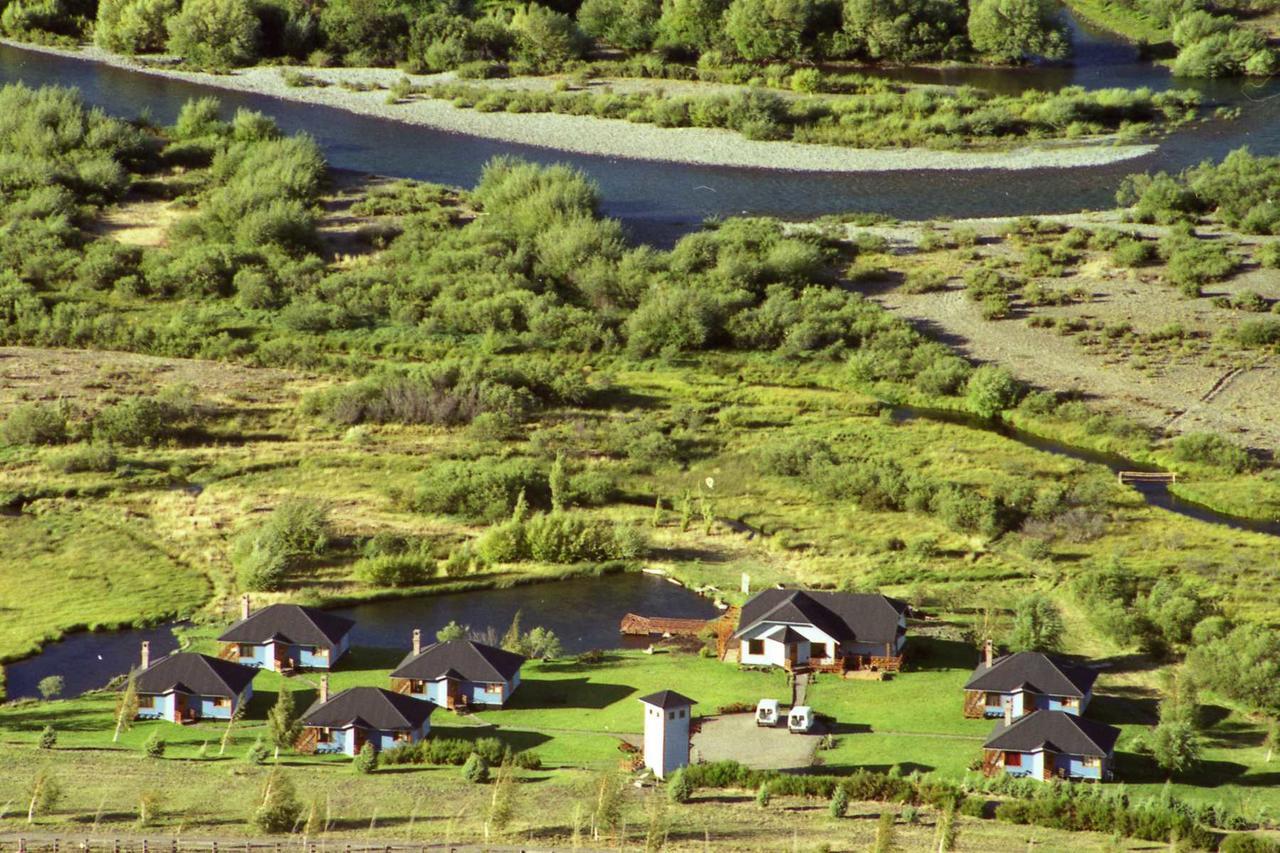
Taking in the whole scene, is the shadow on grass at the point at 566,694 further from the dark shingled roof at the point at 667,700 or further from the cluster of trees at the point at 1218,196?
the cluster of trees at the point at 1218,196

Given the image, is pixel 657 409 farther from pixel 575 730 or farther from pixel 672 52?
pixel 672 52

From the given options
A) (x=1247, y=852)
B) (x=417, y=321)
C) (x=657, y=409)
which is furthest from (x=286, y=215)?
(x=1247, y=852)

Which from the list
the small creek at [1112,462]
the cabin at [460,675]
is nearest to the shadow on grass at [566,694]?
the cabin at [460,675]

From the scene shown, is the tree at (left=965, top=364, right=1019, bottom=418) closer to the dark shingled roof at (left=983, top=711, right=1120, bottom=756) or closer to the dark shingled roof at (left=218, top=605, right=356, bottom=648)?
the dark shingled roof at (left=983, top=711, right=1120, bottom=756)

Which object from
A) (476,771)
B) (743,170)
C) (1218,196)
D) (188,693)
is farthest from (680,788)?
(743,170)

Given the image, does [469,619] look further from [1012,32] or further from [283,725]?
[1012,32]

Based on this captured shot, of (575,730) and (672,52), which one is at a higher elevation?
(672,52)

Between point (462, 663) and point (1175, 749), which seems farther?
point (462, 663)
